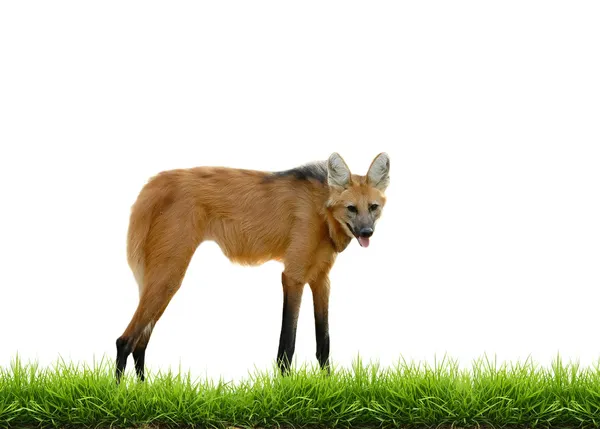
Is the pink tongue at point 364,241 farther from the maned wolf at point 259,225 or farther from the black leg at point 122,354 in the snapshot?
the black leg at point 122,354

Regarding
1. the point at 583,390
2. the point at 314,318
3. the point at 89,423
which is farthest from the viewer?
the point at 314,318

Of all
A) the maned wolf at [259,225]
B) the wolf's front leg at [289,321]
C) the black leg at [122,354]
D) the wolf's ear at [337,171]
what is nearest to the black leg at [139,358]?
the maned wolf at [259,225]

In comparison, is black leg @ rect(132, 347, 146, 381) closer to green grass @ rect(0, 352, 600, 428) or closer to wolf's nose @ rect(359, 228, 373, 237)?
green grass @ rect(0, 352, 600, 428)

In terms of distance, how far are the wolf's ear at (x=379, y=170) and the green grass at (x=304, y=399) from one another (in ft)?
3.79

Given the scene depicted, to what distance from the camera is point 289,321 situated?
4918 mm

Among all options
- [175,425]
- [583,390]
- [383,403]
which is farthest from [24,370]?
[583,390]

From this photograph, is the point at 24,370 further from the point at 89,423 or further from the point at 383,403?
the point at 383,403

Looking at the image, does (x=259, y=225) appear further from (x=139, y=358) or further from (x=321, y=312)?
(x=139, y=358)

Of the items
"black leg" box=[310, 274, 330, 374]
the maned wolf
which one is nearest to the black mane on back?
the maned wolf

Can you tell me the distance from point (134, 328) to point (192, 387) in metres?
0.56

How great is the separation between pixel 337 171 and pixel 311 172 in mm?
268

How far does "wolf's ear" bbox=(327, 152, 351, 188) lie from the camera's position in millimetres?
4941

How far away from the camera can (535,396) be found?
4.60 metres

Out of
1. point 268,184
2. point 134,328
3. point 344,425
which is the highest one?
point 268,184
